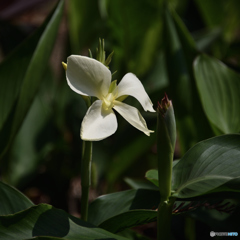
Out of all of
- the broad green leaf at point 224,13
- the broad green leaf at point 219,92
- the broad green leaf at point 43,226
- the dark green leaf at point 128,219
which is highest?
the broad green leaf at point 224,13

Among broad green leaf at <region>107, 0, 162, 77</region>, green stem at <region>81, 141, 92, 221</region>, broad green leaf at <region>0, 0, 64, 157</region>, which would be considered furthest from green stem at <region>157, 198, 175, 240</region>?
broad green leaf at <region>107, 0, 162, 77</region>

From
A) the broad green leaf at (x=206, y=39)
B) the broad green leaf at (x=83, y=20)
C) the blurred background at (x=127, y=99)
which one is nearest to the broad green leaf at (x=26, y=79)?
the blurred background at (x=127, y=99)

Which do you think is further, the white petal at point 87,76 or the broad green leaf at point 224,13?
the broad green leaf at point 224,13

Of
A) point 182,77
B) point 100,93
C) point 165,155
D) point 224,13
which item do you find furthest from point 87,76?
point 224,13

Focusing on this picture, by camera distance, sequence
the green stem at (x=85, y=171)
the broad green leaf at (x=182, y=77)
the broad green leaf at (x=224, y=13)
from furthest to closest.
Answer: the broad green leaf at (x=224, y=13)
the broad green leaf at (x=182, y=77)
the green stem at (x=85, y=171)

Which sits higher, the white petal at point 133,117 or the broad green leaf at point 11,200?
the white petal at point 133,117

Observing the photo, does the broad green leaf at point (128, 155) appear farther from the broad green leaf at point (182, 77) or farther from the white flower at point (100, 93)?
the white flower at point (100, 93)
